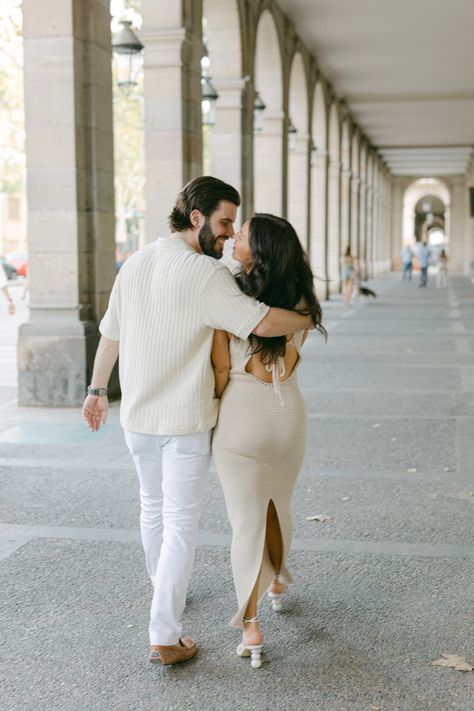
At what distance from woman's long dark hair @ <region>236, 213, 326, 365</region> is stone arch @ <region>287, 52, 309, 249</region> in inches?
769

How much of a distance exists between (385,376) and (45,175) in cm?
451

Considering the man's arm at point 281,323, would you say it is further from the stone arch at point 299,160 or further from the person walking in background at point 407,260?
the person walking in background at point 407,260

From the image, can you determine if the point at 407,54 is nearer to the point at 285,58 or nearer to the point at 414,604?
the point at 285,58

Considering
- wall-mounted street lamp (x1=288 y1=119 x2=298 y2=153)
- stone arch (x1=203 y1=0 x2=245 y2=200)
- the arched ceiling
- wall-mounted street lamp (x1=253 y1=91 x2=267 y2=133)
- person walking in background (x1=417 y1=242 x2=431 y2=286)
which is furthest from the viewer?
person walking in background (x1=417 y1=242 x2=431 y2=286)

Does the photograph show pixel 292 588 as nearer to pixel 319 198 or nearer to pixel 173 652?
pixel 173 652

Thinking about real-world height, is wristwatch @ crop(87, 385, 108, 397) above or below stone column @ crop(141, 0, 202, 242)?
below

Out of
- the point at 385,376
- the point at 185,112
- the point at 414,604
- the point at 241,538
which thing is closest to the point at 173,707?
the point at 241,538

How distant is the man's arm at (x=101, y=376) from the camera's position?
367cm

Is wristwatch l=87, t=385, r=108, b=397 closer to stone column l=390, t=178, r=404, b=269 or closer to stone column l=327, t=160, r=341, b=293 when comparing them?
stone column l=327, t=160, r=341, b=293

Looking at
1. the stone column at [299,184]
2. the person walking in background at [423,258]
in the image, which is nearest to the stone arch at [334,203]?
the person walking in background at [423,258]

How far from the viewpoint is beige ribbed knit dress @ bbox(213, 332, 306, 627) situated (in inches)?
135

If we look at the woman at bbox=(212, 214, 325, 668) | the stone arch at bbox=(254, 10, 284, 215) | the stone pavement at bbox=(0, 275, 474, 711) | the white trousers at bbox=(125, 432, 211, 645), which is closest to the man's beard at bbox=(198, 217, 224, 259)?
the woman at bbox=(212, 214, 325, 668)

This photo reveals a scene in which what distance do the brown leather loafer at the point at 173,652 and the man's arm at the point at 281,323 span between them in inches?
46.5

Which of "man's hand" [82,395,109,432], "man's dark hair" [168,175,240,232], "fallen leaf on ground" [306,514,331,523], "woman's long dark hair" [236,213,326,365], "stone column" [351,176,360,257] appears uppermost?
"stone column" [351,176,360,257]
